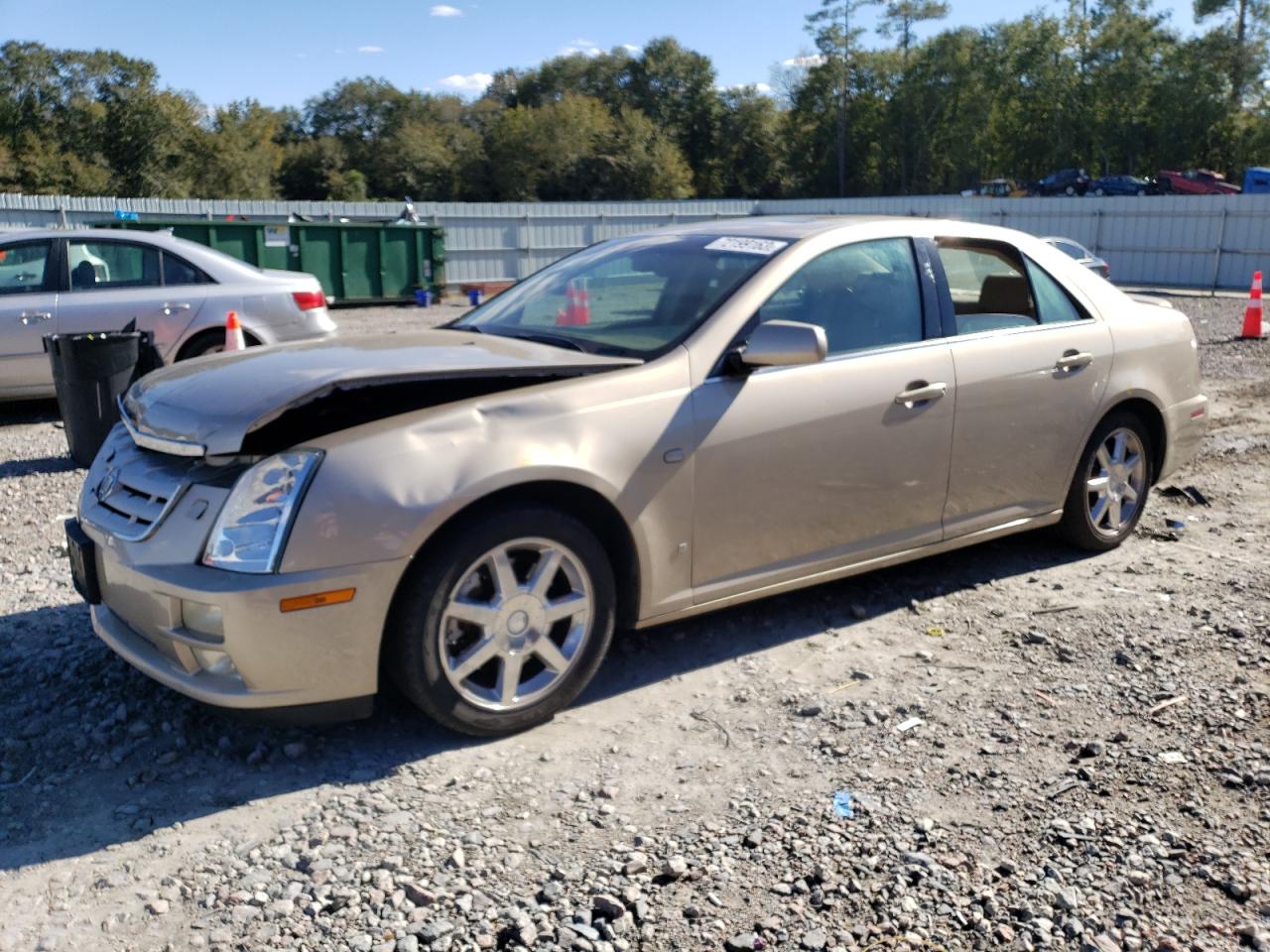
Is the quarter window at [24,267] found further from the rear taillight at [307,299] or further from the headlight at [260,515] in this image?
the headlight at [260,515]

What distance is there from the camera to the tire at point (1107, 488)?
552 cm

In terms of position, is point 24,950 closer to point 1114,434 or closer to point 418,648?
point 418,648

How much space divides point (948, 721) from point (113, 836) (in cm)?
262

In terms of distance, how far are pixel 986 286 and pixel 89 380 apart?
5404 millimetres

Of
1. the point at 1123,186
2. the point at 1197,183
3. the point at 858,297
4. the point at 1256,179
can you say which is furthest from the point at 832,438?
the point at 1123,186

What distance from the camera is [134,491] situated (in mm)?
3688

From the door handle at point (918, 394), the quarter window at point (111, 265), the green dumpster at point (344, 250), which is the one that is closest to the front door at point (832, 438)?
the door handle at point (918, 394)

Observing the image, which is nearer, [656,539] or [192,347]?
[656,539]

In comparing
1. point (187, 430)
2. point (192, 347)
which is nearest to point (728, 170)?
point (192, 347)

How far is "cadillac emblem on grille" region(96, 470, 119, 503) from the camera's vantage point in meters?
3.81

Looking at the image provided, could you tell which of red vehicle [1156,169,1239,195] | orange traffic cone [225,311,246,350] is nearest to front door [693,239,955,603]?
orange traffic cone [225,311,246,350]

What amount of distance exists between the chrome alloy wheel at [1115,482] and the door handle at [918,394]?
1.26 m

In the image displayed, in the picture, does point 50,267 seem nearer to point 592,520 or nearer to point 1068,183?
point 592,520

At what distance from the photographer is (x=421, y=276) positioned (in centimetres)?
2331
